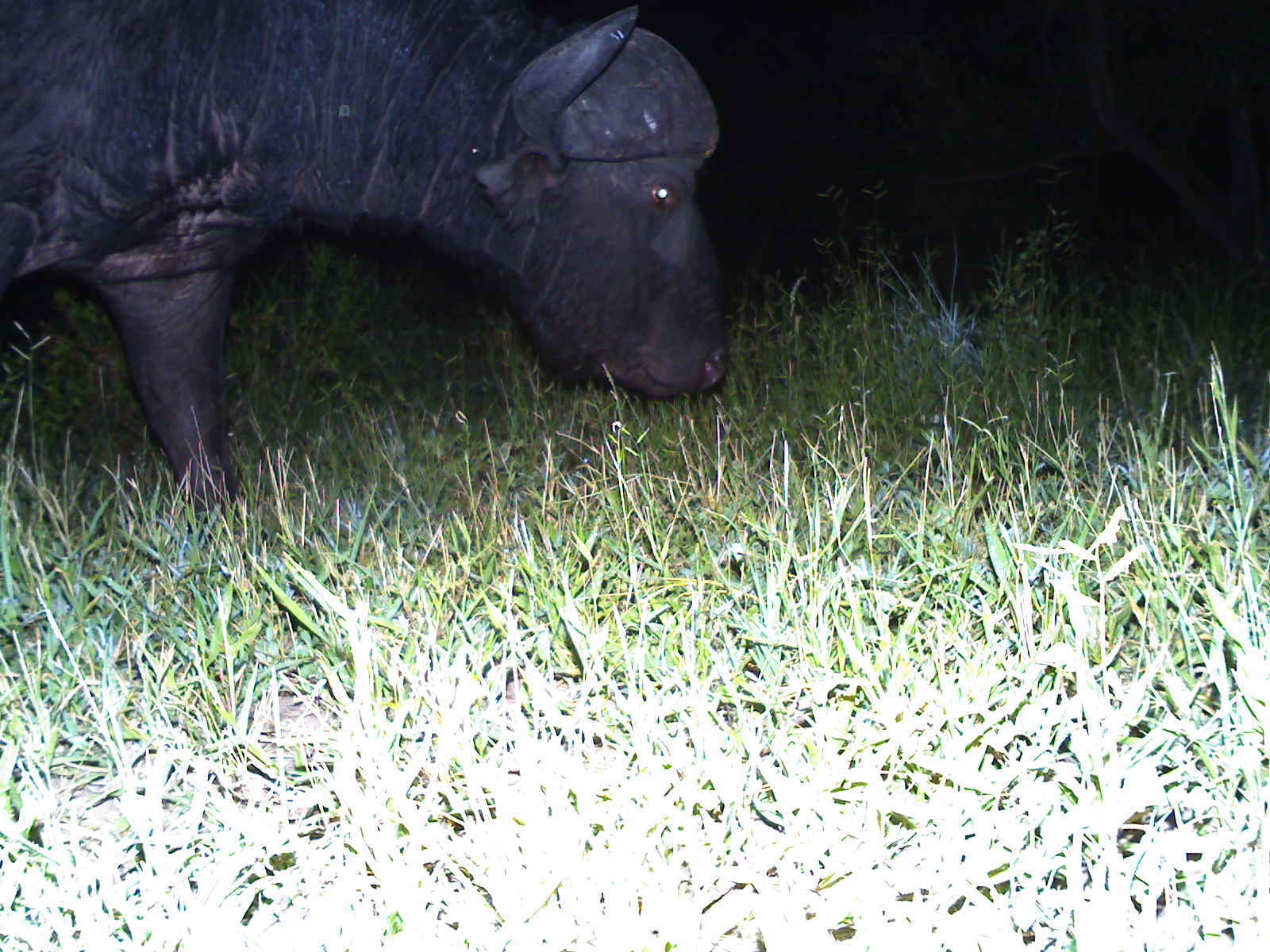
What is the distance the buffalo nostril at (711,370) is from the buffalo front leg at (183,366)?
1.43 metres

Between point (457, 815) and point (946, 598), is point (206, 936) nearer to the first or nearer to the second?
point (457, 815)

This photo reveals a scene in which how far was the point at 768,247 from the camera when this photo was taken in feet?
29.3

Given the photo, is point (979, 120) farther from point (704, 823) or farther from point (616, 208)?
point (704, 823)

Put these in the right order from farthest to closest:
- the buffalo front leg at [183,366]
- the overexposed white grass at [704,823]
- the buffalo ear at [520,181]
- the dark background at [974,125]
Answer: the dark background at [974,125], the buffalo front leg at [183,366], the buffalo ear at [520,181], the overexposed white grass at [704,823]

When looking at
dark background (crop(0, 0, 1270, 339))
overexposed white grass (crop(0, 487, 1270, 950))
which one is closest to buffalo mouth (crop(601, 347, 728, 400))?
overexposed white grass (crop(0, 487, 1270, 950))

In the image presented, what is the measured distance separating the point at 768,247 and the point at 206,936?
24.8 ft

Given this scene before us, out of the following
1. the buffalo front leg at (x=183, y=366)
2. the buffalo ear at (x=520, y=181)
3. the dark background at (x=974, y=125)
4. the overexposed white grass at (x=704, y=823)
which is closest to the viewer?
the overexposed white grass at (x=704, y=823)

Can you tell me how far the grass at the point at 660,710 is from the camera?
73.5 inches

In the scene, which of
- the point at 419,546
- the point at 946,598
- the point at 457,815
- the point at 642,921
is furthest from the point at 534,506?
the point at 642,921

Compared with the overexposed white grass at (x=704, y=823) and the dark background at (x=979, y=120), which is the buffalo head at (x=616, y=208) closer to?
the overexposed white grass at (x=704, y=823)

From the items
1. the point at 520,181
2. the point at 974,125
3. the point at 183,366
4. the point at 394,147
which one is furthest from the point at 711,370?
the point at 974,125

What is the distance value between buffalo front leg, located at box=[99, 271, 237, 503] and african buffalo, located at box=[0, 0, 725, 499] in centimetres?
17

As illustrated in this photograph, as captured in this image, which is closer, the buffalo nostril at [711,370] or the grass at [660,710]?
the grass at [660,710]

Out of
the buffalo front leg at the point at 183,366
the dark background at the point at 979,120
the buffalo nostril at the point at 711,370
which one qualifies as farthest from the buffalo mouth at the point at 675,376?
the dark background at the point at 979,120
